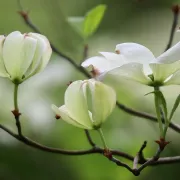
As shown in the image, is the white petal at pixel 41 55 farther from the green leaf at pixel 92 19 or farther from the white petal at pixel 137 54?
the green leaf at pixel 92 19

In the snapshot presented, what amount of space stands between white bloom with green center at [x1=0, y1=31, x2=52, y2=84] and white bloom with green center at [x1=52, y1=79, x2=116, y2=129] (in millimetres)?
42

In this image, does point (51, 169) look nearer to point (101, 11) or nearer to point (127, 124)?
point (127, 124)

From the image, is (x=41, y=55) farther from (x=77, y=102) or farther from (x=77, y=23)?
(x=77, y=23)

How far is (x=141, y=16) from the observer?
5.74 ft

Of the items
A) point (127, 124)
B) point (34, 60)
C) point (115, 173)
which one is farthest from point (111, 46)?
point (34, 60)

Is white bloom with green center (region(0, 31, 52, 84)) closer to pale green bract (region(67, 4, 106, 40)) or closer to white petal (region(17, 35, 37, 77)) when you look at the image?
white petal (region(17, 35, 37, 77))

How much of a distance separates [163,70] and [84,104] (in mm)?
75

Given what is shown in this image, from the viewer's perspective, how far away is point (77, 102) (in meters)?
0.47

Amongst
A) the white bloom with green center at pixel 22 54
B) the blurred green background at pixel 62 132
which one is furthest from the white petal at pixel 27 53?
the blurred green background at pixel 62 132

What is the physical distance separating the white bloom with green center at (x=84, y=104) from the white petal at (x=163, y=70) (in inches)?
1.6

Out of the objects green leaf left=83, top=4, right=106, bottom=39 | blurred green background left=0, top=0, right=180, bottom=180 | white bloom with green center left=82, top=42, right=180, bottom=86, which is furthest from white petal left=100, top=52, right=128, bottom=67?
blurred green background left=0, top=0, right=180, bottom=180

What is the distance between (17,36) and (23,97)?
660mm

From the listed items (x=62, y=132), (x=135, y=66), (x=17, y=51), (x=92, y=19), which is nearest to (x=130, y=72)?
(x=135, y=66)

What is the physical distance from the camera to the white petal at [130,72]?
425mm
